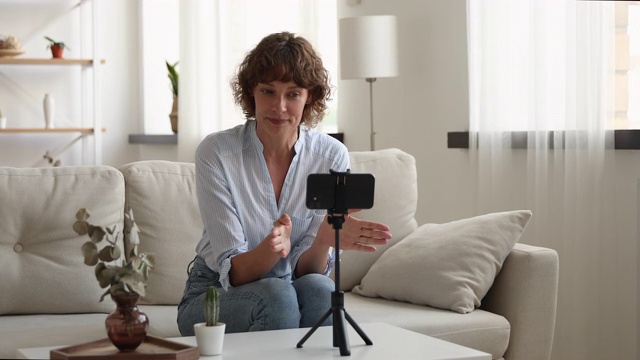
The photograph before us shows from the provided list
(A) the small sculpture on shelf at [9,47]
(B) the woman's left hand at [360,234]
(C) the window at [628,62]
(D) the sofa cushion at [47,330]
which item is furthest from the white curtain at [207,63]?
Result: (B) the woman's left hand at [360,234]

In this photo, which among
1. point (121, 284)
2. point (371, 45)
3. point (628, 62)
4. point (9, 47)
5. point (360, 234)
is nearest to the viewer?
point (121, 284)

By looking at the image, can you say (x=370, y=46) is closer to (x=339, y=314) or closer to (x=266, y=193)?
(x=266, y=193)

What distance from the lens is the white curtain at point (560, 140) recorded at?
11.1 ft

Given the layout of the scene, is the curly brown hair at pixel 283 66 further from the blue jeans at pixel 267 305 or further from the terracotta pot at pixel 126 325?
the terracotta pot at pixel 126 325

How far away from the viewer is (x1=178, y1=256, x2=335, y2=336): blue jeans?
2.17 metres

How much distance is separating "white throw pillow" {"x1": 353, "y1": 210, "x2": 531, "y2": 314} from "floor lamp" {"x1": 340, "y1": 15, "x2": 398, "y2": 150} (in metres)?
1.67

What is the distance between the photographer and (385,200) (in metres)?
3.07

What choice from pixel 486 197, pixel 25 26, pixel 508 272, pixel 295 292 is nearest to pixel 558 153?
pixel 486 197

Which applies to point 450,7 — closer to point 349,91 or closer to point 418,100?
point 418,100

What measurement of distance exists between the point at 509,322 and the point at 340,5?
2887mm

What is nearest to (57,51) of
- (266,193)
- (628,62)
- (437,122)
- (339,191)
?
(437,122)

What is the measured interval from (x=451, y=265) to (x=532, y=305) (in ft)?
0.81

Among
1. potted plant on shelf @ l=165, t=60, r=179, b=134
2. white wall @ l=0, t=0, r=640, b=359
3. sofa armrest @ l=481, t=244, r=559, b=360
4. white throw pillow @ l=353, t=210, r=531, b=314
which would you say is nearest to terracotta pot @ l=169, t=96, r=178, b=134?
potted plant on shelf @ l=165, t=60, r=179, b=134

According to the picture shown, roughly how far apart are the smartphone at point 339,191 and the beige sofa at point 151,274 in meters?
0.76
